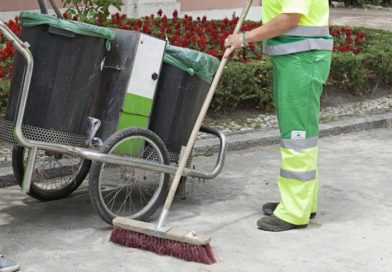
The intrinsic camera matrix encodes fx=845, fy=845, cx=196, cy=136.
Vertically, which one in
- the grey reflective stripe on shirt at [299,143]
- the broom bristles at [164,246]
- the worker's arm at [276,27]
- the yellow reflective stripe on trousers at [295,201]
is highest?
the worker's arm at [276,27]

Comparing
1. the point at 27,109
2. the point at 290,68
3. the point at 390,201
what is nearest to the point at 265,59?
the point at 390,201

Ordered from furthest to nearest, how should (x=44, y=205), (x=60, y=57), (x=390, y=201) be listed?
(x=390, y=201) < (x=44, y=205) < (x=60, y=57)

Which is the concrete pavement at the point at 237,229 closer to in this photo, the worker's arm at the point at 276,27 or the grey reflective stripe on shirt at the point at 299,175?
the grey reflective stripe on shirt at the point at 299,175

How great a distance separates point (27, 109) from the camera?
4863 mm

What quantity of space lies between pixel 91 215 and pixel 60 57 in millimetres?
1107

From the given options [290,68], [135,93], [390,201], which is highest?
[290,68]

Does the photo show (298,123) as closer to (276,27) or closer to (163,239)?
(276,27)

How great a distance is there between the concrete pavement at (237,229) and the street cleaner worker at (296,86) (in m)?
0.19

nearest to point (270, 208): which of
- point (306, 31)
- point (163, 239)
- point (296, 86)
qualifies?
point (296, 86)

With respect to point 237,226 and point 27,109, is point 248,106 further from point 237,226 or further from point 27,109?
point 27,109

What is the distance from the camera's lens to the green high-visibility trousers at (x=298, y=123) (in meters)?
5.11

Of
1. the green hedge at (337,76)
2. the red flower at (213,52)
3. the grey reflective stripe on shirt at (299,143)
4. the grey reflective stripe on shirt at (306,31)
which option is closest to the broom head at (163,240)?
the grey reflective stripe on shirt at (299,143)

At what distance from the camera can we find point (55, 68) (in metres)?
4.86

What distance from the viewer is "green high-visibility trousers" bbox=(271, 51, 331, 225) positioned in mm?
5105
